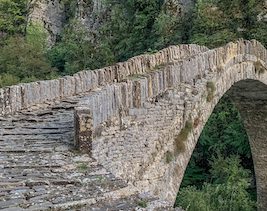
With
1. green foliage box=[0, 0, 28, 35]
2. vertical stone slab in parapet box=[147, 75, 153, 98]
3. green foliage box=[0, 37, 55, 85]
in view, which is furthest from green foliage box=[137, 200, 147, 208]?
green foliage box=[0, 0, 28, 35]

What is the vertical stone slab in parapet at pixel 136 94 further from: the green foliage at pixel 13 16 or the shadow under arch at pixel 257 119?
the green foliage at pixel 13 16

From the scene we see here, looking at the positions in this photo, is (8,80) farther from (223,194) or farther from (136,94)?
(136,94)

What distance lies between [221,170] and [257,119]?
2.68 metres

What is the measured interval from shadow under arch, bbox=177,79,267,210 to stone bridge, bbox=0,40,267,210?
2.06m

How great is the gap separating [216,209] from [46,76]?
18.0 metres

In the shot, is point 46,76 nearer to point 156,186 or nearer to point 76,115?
point 156,186

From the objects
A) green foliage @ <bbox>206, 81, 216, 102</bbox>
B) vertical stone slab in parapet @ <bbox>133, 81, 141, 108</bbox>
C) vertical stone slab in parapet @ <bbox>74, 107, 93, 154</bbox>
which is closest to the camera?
vertical stone slab in parapet @ <bbox>74, 107, 93, 154</bbox>

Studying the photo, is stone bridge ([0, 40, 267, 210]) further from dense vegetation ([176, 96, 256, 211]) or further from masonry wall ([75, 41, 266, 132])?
dense vegetation ([176, 96, 256, 211])

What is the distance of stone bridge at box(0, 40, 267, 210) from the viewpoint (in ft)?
13.6

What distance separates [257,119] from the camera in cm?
1630

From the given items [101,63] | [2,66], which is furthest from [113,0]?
[2,66]

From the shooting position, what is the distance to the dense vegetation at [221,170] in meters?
16.2

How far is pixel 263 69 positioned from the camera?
13531 mm

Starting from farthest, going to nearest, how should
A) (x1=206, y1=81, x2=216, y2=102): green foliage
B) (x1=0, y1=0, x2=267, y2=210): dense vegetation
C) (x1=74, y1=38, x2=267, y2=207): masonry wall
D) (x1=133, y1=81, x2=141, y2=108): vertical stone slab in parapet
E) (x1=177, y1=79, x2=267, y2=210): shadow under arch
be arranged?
(x1=0, y1=0, x2=267, y2=210): dense vegetation, (x1=177, y1=79, x2=267, y2=210): shadow under arch, (x1=206, y1=81, x2=216, y2=102): green foliage, (x1=133, y1=81, x2=141, y2=108): vertical stone slab in parapet, (x1=74, y1=38, x2=267, y2=207): masonry wall
